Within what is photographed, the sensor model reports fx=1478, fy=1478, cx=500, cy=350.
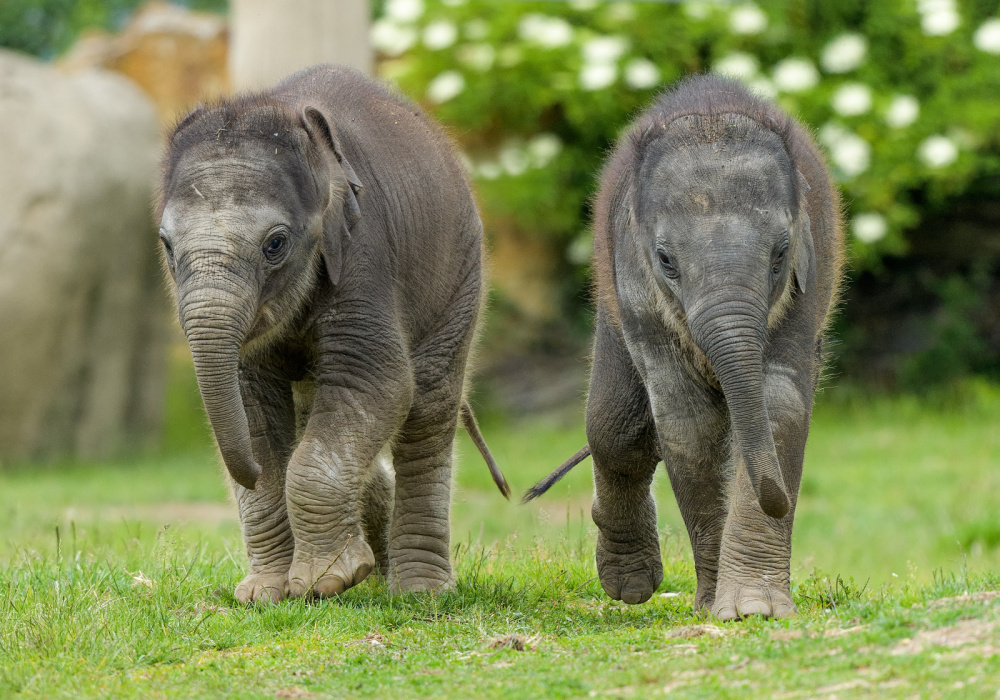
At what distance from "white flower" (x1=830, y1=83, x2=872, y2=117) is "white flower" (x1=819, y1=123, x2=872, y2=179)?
21 cm

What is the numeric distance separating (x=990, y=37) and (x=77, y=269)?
32.6 ft

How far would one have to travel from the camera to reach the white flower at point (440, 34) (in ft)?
53.8

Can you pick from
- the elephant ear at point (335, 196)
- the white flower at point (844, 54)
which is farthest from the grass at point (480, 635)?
the white flower at point (844, 54)

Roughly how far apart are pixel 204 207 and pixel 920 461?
31.9 ft

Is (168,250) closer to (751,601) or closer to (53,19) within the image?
(751,601)

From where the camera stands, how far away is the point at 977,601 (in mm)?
4805

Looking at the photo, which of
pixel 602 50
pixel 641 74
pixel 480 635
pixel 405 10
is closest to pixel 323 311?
pixel 480 635

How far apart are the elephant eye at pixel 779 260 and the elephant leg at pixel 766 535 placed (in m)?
0.39

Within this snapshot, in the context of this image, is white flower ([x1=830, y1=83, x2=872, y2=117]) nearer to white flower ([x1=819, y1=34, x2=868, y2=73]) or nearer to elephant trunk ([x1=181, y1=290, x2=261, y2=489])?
white flower ([x1=819, y1=34, x2=868, y2=73])

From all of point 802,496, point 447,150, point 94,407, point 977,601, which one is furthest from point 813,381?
point 94,407

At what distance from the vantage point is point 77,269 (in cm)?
1456

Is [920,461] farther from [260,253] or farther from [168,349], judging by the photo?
[260,253]

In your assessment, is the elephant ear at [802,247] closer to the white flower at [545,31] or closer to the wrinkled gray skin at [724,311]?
the wrinkled gray skin at [724,311]

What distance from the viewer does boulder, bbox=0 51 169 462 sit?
14.1m
